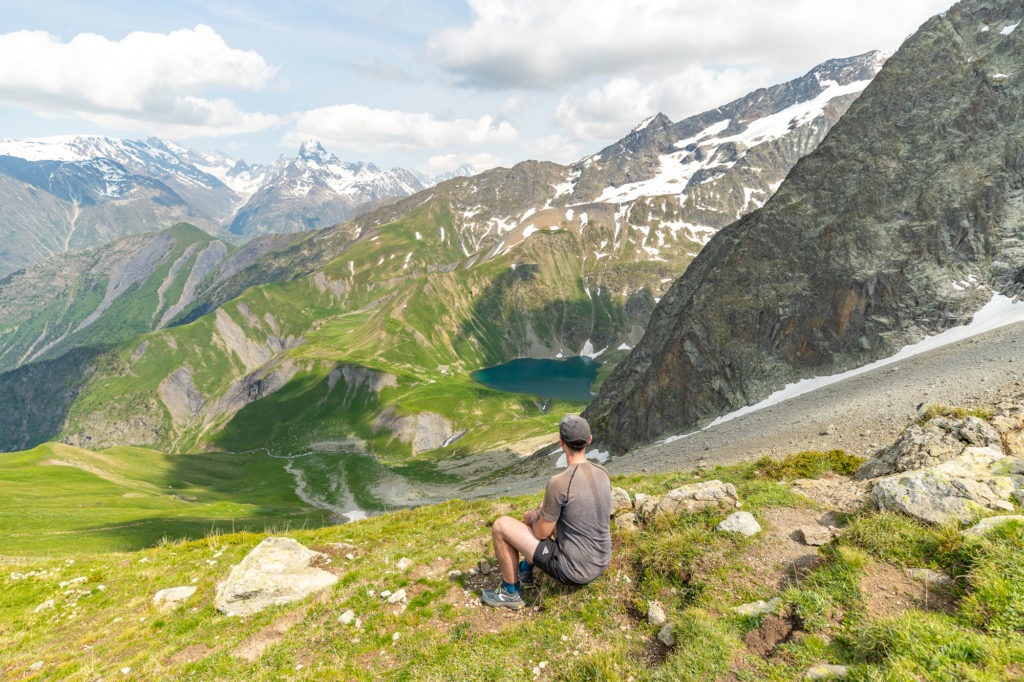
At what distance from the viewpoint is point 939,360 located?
128ft

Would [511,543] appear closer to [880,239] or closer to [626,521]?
[626,521]

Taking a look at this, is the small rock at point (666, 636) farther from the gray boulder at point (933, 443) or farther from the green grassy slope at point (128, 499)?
the green grassy slope at point (128, 499)

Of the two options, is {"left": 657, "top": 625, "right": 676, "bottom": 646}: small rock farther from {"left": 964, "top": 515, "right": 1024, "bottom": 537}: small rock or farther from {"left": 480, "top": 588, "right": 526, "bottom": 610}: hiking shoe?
{"left": 964, "top": 515, "right": 1024, "bottom": 537}: small rock

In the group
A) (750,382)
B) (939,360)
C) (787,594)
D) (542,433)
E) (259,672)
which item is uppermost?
(787,594)

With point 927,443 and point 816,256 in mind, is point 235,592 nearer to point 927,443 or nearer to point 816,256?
point 927,443

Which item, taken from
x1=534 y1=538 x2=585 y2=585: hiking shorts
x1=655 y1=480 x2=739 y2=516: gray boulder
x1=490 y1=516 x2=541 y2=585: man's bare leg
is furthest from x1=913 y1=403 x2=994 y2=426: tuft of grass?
x1=490 y1=516 x2=541 y2=585: man's bare leg

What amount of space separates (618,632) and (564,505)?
256 cm

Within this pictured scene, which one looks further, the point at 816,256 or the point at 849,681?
the point at 816,256

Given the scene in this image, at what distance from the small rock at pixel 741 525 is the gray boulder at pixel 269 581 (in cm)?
1168

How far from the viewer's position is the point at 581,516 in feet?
29.0

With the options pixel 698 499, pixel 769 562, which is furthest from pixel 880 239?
pixel 769 562

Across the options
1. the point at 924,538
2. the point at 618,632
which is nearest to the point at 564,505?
the point at 618,632

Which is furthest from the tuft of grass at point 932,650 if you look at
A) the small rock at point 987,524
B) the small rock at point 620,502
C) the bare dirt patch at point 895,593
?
the small rock at point 620,502

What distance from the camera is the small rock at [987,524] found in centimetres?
744
